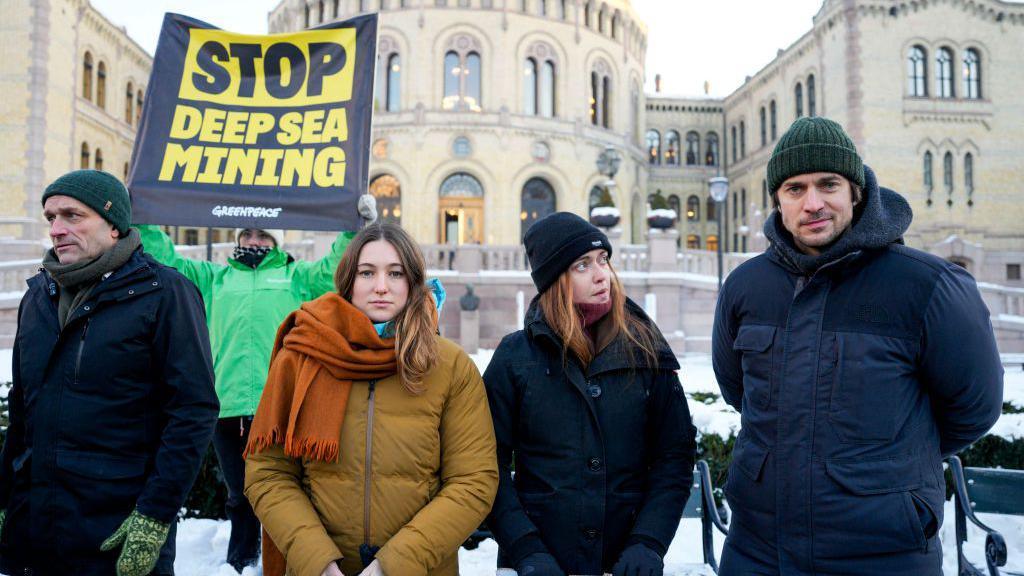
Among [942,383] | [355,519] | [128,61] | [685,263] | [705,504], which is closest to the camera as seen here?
[942,383]

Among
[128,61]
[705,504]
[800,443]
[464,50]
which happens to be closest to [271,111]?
[705,504]

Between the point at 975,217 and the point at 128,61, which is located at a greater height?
the point at 128,61

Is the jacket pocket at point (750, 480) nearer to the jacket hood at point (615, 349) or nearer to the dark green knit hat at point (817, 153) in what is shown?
the jacket hood at point (615, 349)

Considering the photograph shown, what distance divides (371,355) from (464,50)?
28910 mm

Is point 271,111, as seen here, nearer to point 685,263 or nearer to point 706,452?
→ point 706,452

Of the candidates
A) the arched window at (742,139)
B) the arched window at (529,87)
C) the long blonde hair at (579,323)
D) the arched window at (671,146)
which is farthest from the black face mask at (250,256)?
the arched window at (671,146)

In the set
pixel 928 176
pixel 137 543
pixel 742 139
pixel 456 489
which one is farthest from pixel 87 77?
pixel 928 176

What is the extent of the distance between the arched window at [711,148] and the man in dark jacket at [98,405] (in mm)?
41912

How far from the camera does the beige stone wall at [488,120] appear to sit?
28.7 metres

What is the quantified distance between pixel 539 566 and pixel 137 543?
5.01 feet

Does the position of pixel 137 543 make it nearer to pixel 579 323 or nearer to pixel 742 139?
pixel 579 323

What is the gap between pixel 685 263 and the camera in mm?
17750

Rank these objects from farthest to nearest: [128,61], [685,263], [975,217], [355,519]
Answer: [128,61]
[975,217]
[685,263]
[355,519]

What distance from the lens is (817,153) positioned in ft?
7.40
